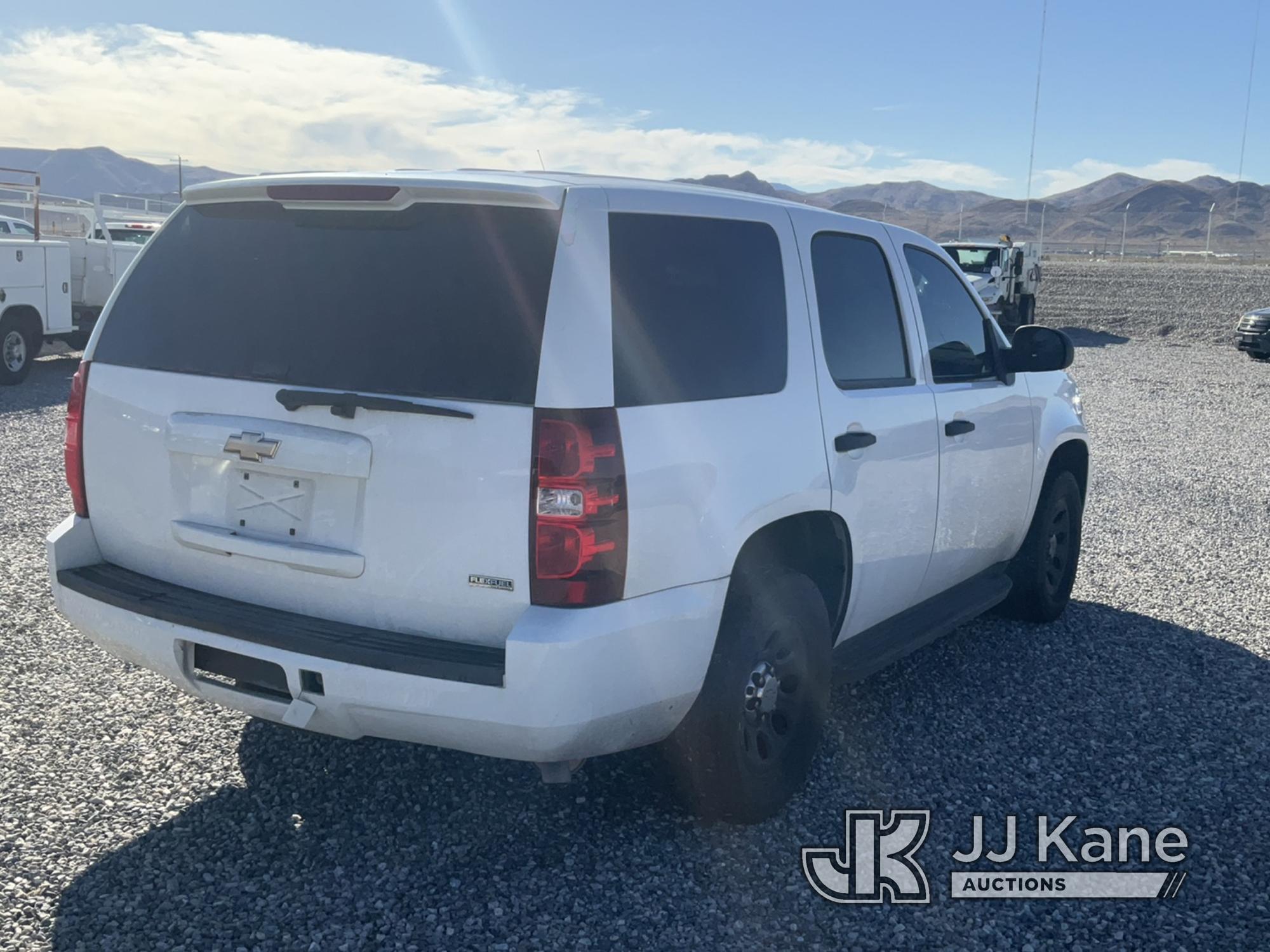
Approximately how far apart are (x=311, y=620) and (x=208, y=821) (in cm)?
88

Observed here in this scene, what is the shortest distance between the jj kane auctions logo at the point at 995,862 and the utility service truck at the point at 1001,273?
23.8m

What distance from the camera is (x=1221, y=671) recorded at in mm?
5555

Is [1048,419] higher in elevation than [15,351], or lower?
higher

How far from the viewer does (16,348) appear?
14547mm

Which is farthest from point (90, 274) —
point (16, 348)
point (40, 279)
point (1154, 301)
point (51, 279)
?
point (1154, 301)

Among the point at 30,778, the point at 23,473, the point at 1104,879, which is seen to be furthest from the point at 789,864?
the point at 23,473

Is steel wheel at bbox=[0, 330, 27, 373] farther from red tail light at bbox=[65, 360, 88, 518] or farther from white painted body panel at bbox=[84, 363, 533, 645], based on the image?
white painted body panel at bbox=[84, 363, 533, 645]

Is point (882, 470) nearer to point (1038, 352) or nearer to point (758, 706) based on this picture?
point (758, 706)

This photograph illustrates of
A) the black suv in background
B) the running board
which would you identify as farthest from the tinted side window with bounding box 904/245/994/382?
the black suv in background

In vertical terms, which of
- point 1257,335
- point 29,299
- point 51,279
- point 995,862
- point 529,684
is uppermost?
point 51,279

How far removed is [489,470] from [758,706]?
1274mm

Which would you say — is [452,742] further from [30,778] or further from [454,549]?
[30,778]

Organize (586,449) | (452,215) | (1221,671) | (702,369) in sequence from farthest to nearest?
(1221,671)
(702,369)
(452,215)
(586,449)

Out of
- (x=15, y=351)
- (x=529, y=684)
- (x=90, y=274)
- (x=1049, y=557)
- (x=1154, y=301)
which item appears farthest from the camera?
(x=1154, y=301)
